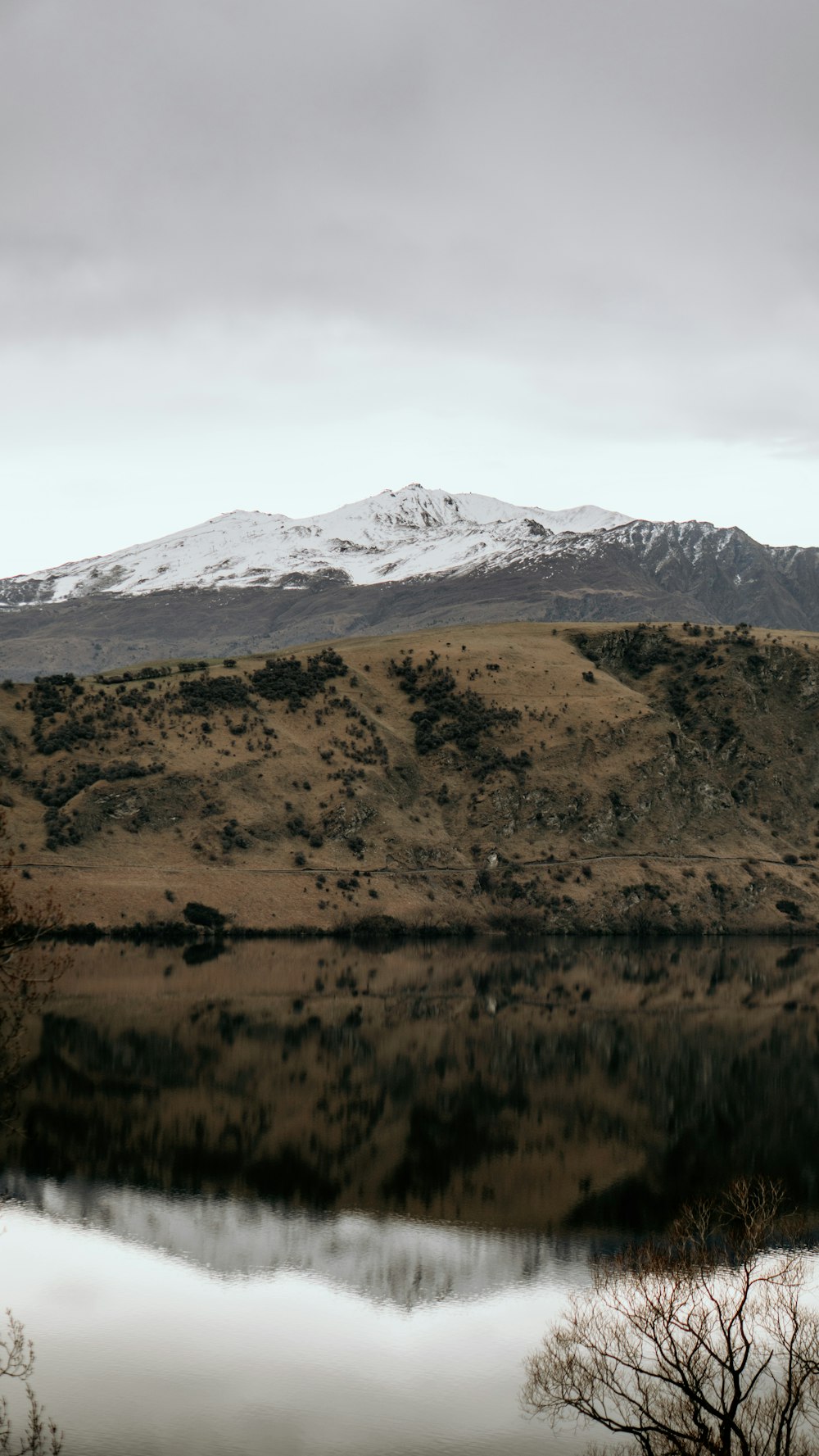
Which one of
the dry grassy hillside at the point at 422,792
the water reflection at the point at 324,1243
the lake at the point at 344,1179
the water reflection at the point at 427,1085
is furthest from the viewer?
the dry grassy hillside at the point at 422,792

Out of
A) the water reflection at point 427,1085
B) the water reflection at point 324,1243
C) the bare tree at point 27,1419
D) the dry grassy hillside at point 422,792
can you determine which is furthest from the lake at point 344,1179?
the dry grassy hillside at point 422,792

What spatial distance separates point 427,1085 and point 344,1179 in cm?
1918

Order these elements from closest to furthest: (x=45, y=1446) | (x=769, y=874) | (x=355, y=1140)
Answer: (x=45, y=1446) → (x=355, y=1140) → (x=769, y=874)

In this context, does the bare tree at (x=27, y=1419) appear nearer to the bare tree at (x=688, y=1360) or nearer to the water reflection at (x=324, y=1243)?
the water reflection at (x=324, y=1243)

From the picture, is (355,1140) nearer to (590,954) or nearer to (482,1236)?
(482,1236)

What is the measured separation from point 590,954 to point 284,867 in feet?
113

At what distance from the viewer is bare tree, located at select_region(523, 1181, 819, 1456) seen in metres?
26.3

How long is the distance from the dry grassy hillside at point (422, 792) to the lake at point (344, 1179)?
40.2m

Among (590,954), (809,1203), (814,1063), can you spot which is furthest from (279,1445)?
(590,954)

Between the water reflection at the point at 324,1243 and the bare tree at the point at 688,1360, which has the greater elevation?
the bare tree at the point at 688,1360

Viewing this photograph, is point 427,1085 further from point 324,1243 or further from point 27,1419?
point 27,1419

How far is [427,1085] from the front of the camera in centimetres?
7038

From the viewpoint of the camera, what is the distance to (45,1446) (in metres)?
29.5

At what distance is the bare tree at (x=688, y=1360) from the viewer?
26.3 metres
